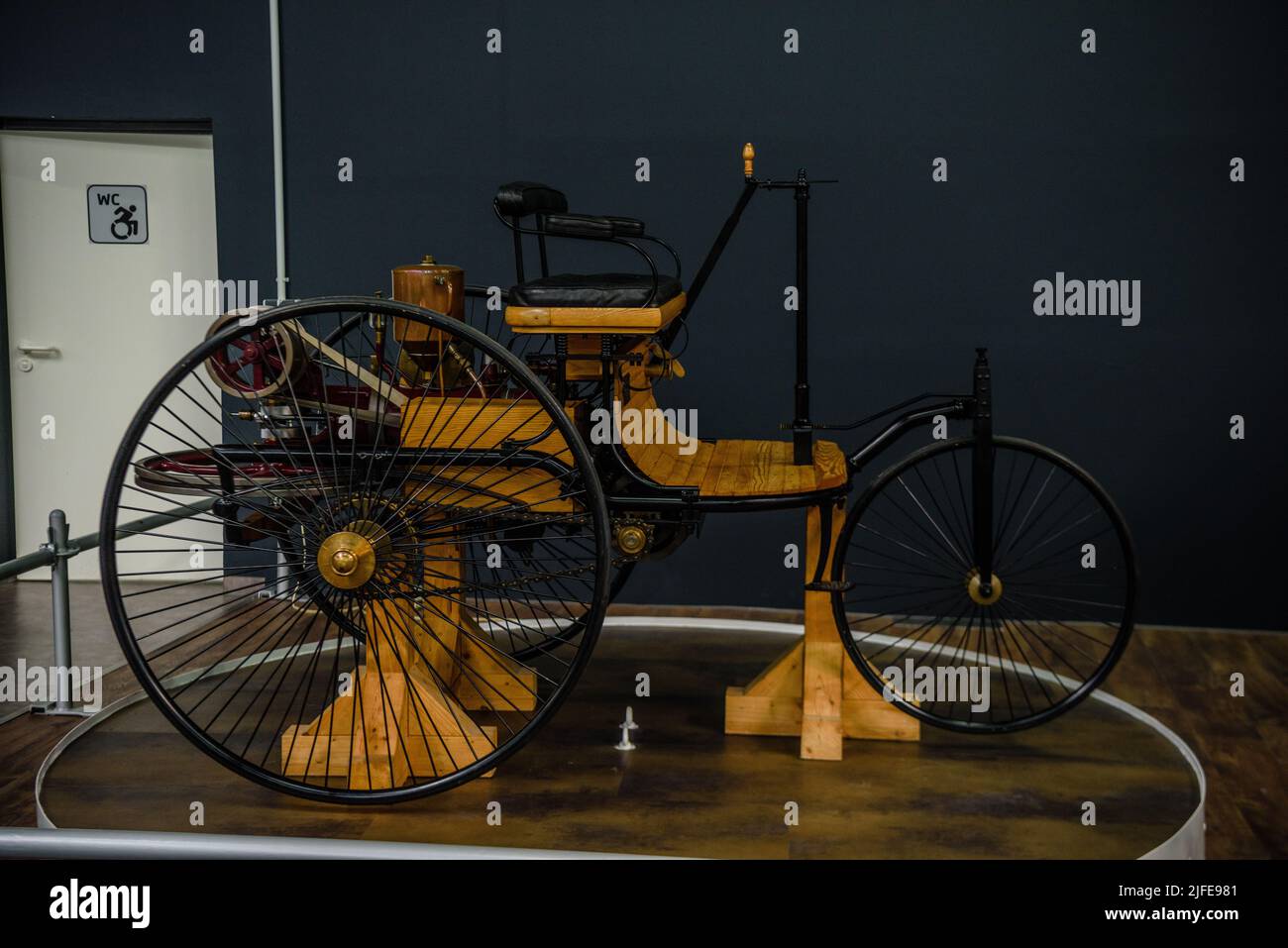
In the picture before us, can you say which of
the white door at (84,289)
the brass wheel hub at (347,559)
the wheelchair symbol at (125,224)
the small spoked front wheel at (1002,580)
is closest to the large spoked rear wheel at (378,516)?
the brass wheel hub at (347,559)

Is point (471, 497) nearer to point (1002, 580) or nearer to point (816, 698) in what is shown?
point (816, 698)

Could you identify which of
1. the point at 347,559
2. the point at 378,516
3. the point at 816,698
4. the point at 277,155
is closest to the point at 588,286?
the point at 378,516

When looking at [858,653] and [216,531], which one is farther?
[216,531]

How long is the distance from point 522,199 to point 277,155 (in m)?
2.35

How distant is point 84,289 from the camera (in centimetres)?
561

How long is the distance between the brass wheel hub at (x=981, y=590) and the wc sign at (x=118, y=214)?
3.89m

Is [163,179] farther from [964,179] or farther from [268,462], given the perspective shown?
[964,179]

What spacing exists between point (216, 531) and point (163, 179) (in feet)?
5.10

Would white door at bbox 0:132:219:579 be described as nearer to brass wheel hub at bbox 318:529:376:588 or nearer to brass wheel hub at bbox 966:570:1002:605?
brass wheel hub at bbox 318:529:376:588

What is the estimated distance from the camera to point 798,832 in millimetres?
2941

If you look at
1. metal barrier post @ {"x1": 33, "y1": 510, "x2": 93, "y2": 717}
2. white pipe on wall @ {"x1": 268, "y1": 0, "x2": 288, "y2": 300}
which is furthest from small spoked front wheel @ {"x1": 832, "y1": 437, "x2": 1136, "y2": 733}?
white pipe on wall @ {"x1": 268, "y1": 0, "x2": 288, "y2": 300}

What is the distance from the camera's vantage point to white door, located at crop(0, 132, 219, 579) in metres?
5.51

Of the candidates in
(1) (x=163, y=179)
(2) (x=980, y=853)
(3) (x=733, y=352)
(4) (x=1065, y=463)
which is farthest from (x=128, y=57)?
(2) (x=980, y=853)

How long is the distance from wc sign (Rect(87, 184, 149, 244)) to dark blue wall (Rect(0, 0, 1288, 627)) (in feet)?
1.55
